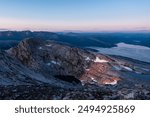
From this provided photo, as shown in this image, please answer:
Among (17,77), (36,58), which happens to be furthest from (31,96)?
(36,58)

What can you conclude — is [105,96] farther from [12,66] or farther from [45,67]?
[45,67]

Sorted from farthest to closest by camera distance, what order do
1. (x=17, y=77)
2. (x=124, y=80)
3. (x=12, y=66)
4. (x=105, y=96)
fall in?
1. (x=124, y=80)
2. (x=12, y=66)
3. (x=17, y=77)
4. (x=105, y=96)

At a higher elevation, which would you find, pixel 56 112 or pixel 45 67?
pixel 56 112

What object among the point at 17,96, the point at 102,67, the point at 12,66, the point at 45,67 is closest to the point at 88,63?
the point at 102,67

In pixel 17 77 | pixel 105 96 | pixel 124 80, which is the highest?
pixel 105 96

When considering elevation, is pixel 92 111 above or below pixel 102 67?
above

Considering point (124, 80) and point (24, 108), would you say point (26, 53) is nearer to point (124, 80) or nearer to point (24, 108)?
point (124, 80)

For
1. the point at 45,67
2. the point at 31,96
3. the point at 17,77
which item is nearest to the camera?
the point at 31,96

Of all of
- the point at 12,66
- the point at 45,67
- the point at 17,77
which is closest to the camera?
the point at 17,77

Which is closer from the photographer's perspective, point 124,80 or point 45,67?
point 124,80
